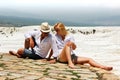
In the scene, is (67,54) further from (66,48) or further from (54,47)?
(54,47)

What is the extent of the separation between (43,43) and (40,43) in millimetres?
96

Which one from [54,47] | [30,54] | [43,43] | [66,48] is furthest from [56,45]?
[30,54]

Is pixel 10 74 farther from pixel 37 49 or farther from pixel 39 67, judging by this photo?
pixel 37 49

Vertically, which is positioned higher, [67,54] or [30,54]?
[67,54]

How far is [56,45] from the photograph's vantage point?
11.4 m

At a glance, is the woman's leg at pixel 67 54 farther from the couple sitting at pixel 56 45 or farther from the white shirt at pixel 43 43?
the white shirt at pixel 43 43

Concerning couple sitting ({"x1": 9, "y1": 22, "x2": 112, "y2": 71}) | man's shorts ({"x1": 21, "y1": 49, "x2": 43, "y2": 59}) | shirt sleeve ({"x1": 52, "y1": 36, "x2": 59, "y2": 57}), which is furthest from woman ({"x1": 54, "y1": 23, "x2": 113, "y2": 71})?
man's shorts ({"x1": 21, "y1": 49, "x2": 43, "y2": 59})

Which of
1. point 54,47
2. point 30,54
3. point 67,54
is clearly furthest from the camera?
point 30,54

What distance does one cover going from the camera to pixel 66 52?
10.8 metres

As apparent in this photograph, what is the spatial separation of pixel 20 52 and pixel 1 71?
2.67 m

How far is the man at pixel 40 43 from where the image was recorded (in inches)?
447

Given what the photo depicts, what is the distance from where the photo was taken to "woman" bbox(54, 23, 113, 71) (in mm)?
10805

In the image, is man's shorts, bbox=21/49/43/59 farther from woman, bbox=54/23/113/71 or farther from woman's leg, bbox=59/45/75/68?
woman's leg, bbox=59/45/75/68

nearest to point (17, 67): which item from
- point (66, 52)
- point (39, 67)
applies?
point (39, 67)
